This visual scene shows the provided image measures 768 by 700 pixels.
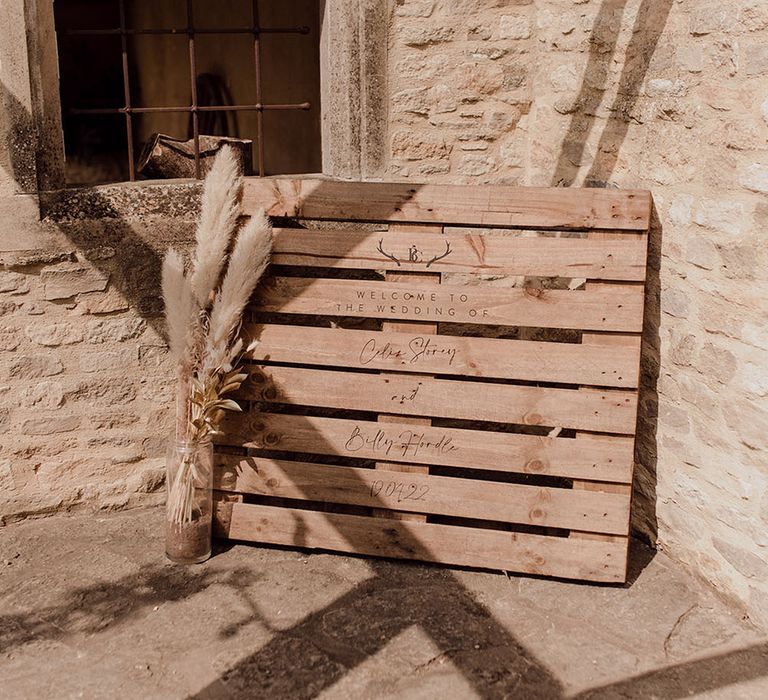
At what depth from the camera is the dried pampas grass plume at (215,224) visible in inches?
145

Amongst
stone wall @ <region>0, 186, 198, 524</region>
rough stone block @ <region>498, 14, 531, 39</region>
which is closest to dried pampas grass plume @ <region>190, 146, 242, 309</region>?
stone wall @ <region>0, 186, 198, 524</region>

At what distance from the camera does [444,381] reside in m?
3.72

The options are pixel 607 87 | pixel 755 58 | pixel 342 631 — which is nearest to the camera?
pixel 755 58

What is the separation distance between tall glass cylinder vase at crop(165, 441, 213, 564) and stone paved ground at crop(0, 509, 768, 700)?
0.08 metres

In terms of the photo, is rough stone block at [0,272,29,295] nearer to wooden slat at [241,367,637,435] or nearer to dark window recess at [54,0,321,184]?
dark window recess at [54,0,321,184]

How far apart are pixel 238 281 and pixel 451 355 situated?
0.86m

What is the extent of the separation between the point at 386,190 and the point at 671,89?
1.13 m

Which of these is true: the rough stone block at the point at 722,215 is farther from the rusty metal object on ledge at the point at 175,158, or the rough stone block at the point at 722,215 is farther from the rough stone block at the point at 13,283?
the rough stone block at the point at 13,283

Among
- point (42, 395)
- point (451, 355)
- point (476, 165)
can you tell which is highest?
point (476, 165)

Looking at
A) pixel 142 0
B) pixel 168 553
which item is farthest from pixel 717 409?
pixel 142 0

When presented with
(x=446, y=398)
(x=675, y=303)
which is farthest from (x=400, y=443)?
(x=675, y=303)

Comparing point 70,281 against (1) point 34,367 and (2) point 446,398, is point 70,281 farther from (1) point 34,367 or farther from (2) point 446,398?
(2) point 446,398

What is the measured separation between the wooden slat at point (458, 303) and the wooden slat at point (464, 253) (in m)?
0.07

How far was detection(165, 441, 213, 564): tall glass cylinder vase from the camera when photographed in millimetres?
3750
